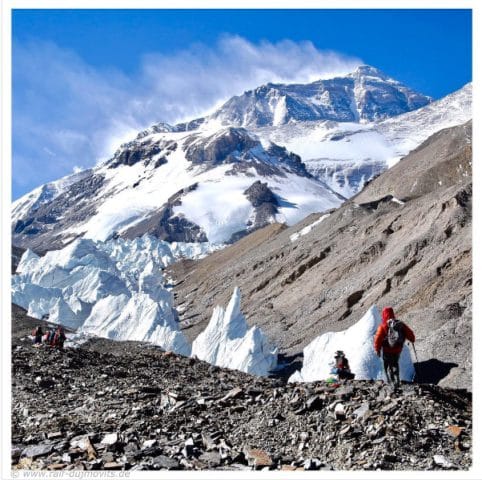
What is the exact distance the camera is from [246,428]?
37.3ft

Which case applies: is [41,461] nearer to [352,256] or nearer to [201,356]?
[201,356]

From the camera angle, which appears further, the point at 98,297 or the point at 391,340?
the point at 98,297

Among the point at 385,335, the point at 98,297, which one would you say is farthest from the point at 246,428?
the point at 98,297

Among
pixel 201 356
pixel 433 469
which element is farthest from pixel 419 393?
pixel 201 356

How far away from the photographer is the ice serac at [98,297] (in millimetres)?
49406

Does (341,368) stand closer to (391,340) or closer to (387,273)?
(391,340)

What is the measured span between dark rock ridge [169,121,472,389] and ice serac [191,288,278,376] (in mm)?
4025

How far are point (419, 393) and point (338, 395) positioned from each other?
146 centimetres

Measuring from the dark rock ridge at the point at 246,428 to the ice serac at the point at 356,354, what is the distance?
9.97m

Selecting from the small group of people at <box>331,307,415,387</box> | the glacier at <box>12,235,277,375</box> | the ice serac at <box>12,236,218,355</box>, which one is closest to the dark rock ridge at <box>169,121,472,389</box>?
the glacier at <box>12,235,277,375</box>

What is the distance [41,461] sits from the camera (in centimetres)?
1015

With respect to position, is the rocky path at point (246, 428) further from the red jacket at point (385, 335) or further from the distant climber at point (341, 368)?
the distant climber at point (341, 368)

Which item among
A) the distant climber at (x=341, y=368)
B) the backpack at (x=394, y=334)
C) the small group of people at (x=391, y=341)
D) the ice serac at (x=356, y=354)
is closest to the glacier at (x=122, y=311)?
the ice serac at (x=356, y=354)

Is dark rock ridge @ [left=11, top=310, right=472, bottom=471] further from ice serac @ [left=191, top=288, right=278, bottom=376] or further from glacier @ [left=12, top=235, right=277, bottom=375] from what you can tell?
glacier @ [left=12, top=235, right=277, bottom=375]
